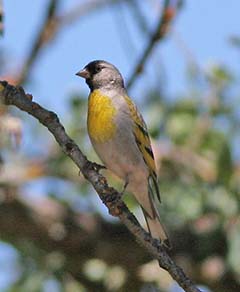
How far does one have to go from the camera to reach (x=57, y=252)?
5.62m

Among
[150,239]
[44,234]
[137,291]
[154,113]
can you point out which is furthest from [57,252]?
[150,239]

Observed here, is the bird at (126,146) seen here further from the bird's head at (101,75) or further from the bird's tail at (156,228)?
the bird's head at (101,75)

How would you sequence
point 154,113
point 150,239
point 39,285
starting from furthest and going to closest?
point 154,113 → point 39,285 → point 150,239

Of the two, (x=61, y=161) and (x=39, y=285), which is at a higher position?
(x=61, y=161)

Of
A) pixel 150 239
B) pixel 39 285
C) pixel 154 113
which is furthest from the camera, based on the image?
pixel 154 113

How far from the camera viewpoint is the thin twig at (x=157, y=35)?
4.02 metres

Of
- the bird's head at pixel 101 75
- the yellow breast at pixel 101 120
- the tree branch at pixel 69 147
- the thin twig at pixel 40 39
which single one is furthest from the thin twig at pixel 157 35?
the tree branch at pixel 69 147

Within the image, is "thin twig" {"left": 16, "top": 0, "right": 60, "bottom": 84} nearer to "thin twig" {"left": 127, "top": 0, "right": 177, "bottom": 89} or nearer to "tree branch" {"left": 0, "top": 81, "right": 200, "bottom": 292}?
"thin twig" {"left": 127, "top": 0, "right": 177, "bottom": 89}

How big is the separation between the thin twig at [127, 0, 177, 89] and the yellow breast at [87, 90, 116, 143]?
162 mm

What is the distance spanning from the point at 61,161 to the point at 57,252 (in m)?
0.61

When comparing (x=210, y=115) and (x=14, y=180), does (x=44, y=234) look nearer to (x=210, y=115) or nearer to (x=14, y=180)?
(x=14, y=180)

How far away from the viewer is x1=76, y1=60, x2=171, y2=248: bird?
432 centimetres

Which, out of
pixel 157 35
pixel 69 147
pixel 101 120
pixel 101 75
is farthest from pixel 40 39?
pixel 69 147

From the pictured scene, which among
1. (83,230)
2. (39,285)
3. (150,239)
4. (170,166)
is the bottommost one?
(150,239)
